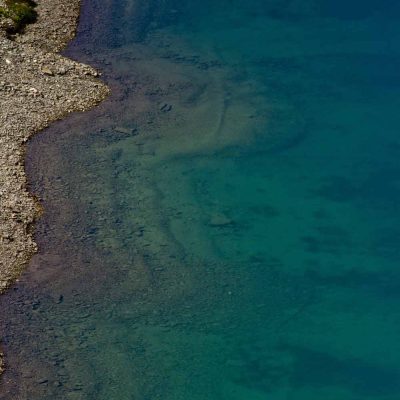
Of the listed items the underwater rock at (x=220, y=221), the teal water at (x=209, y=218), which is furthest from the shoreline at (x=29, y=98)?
the underwater rock at (x=220, y=221)

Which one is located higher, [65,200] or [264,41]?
[264,41]

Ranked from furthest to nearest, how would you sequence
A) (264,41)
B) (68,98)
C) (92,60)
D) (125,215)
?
1. (264,41)
2. (92,60)
3. (68,98)
4. (125,215)

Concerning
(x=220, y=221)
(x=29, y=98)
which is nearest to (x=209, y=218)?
(x=220, y=221)

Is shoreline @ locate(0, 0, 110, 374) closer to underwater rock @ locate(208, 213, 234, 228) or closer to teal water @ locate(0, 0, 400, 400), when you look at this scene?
teal water @ locate(0, 0, 400, 400)

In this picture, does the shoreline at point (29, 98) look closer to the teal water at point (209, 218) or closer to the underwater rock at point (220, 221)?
the teal water at point (209, 218)

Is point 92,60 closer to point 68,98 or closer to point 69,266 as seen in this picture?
point 68,98

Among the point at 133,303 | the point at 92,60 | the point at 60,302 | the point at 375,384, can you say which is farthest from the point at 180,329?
the point at 92,60

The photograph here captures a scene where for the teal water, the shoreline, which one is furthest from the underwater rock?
the shoreline
